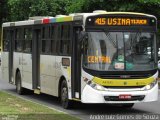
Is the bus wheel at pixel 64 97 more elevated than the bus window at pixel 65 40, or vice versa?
the bus window at pixel 65 40

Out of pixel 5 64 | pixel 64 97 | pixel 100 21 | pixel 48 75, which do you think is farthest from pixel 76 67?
pixel 5 64

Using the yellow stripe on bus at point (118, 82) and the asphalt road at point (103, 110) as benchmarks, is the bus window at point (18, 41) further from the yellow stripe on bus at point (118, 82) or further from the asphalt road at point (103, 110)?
the yellow stripe on bus at point (118, 82)

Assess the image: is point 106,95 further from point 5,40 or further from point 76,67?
point 5,40

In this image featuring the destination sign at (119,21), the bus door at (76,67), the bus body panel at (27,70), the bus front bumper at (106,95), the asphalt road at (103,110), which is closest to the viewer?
the bus front bumper at (106,95)

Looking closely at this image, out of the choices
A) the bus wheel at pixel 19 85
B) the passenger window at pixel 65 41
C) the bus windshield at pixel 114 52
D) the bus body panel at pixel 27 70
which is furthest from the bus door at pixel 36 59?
the bus windshield at pixel 114 52

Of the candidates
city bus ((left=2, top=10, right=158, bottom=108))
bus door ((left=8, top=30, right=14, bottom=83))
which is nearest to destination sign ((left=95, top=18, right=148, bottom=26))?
city bus ((left=2, top=10, right=158, bottom=108))

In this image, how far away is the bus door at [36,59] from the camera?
1941 centimetres

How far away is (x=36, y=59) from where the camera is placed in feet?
64.2

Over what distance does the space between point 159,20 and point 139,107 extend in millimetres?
13941

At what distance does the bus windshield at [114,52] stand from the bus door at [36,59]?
473cm

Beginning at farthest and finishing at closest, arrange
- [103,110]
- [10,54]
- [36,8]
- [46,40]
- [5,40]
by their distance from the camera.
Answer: [36,8], [5,40], [10,54], [46,40], [103,110]

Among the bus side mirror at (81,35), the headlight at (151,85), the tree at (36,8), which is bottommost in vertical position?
the headlight at (151,85)

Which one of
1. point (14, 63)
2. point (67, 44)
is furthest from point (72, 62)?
point (14, 63)

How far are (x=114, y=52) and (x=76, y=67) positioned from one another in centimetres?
131
